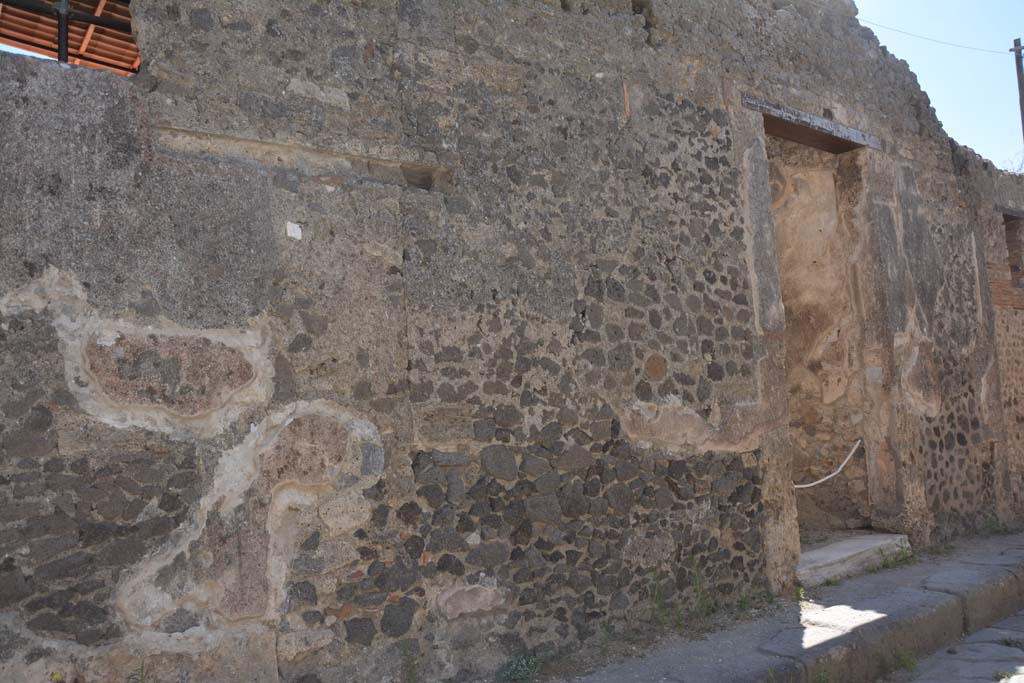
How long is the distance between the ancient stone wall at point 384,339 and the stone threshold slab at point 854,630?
315mm

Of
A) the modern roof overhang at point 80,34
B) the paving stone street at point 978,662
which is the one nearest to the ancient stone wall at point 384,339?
the paving stone street at point 978,662

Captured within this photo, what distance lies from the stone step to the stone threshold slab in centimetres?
9

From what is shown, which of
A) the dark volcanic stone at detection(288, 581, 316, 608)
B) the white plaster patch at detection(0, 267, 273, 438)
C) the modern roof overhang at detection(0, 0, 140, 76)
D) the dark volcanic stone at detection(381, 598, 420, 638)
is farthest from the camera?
the modern roof overhang at detection(0, 0, 140, 76)

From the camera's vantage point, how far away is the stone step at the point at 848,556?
507 cm

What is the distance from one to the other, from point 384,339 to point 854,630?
2531 millimetres

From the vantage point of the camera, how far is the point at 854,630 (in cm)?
409

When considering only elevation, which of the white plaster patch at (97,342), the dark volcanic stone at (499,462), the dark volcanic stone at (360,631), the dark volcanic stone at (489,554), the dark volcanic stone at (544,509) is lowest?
the dark volcanic stone at (360,631)

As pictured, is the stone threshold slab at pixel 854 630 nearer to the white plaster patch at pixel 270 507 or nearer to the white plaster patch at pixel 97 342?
the white plaster patch at pixel 270 507

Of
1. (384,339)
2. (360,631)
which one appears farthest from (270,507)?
(384,339)

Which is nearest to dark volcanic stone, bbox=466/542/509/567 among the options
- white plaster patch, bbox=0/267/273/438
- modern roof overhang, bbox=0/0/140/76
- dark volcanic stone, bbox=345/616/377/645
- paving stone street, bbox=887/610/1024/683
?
dark volcanic stone, bbox=345/616/377/645

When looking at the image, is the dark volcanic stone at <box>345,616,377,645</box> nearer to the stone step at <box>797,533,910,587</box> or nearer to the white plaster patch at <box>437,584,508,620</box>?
the white plaster patch at <box>437,584,508,620</box>

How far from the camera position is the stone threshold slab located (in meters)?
3.68

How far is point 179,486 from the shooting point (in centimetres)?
302

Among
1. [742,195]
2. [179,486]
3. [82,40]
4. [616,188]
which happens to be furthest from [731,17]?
[179,486]
